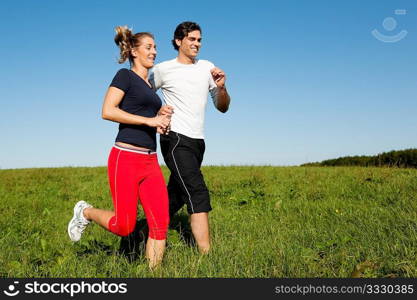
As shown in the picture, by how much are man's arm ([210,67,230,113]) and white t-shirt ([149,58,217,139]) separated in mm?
113

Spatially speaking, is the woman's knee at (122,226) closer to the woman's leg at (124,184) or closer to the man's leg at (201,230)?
the woman's leg at (124,184)

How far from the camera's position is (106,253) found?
4.89 meters

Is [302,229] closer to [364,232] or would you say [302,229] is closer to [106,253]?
[364,232]

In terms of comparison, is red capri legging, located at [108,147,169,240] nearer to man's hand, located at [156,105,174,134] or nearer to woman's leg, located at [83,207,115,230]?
woman's leg, located at [83,207,115,230]

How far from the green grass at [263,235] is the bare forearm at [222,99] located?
5.17 feet

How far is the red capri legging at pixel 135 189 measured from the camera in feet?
13.6

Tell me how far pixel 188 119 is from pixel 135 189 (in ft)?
3.28

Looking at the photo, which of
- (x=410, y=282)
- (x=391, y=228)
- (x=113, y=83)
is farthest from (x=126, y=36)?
(x=391, y=228)

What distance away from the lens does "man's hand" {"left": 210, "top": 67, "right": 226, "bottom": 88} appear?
4867 millimetres

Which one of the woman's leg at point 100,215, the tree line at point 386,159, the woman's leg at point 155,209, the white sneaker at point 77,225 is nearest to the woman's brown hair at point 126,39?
the woman's leg at point 155,209

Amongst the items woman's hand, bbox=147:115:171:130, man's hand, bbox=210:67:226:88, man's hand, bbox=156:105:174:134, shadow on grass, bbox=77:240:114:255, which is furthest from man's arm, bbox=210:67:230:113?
shadow on grass, bbox=77:240:114:255

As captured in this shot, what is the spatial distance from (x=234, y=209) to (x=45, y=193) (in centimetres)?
503

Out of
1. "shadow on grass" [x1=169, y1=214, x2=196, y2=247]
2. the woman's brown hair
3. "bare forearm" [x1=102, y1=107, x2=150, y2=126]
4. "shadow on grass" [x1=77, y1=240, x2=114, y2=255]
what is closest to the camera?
"bare forearm" [x1=102, y1=107, x2=150, y2=126]

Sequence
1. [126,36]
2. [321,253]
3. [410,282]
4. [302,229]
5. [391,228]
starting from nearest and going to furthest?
[410,282] → [126,36] → [321,253] → [391,228] → [302,229]
